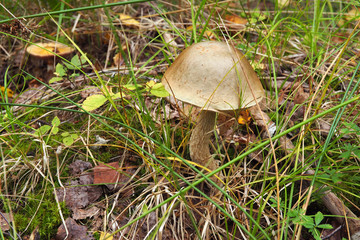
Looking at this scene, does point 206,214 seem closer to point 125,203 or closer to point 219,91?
point 125,203

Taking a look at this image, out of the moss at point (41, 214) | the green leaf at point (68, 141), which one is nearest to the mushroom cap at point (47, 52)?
the green leaf at point (68, 141)

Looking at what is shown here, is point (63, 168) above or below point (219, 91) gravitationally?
below

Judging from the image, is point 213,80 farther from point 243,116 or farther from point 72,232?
point 72,232

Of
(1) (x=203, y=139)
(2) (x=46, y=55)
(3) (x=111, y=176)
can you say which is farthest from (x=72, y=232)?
(2) (x=46, y=55)

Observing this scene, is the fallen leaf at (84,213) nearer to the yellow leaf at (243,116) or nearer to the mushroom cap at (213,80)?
the mushroom cap at (213,80)

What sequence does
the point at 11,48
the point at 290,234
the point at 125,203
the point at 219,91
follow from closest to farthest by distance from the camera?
the point at 219,91, the point at 290,234, the point at 125,203, the point at 11,48

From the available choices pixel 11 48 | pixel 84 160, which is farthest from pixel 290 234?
pixel 11 48
